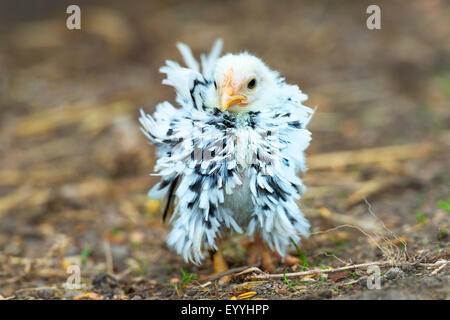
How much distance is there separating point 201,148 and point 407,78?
4.27 meters

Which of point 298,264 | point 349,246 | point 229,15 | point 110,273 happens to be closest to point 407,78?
point 229,15

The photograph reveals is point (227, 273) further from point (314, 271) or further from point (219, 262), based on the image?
point (314, 271)

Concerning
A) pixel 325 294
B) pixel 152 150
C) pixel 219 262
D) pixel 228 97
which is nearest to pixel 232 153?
pixel 228 97

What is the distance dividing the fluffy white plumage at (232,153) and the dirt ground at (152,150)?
31 cm

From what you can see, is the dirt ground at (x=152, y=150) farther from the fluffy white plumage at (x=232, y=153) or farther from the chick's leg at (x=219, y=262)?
the fluffy white plumage at (x=232, y=153)

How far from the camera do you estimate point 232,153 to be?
3129 mm

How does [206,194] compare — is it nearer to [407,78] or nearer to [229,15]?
[407,78]

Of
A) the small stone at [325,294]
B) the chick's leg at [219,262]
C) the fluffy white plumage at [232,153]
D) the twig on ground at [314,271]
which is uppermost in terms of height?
the fluffy white plumage at [232,153]

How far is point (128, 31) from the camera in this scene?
307 inches

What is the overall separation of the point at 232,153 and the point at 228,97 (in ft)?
1.02

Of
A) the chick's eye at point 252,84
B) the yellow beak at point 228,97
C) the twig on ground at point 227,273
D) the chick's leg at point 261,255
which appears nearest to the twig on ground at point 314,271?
the twig on ground at point 227,273

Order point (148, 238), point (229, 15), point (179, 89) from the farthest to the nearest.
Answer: point (229, 15) → point (148, 238) → point (179, 89)

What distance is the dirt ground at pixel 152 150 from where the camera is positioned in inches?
137

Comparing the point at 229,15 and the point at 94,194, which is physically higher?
the point at 229,15
